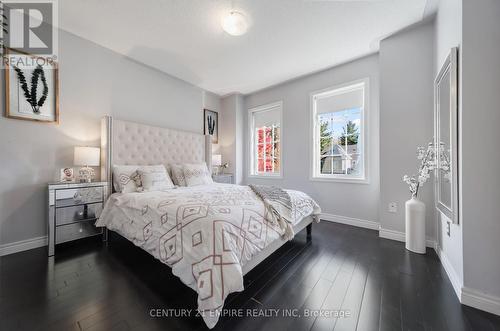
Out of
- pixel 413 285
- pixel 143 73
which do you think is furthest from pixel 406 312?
pixel 143 73

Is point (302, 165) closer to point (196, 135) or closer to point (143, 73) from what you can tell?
point (196, 135)

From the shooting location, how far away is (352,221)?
10.2ft

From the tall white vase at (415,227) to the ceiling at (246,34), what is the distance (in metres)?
2.25

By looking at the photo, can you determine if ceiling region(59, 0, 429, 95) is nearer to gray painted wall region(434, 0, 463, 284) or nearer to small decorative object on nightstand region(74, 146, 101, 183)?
gray painted wall region(434, 0, 463, 284)

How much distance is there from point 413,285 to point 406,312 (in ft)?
1.37

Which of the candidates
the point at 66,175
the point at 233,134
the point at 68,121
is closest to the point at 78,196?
the point at 66,175

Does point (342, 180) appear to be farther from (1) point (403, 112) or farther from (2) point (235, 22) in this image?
(2) point (235, 22)

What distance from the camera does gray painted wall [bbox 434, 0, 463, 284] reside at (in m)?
1.46

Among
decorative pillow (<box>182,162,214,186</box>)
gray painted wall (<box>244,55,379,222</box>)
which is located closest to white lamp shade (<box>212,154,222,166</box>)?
gray painted wall (<box>244,55,379,222</box>)

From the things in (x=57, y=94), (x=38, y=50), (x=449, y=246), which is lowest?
(x=449, y=246)

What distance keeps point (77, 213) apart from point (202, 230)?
6.67ft

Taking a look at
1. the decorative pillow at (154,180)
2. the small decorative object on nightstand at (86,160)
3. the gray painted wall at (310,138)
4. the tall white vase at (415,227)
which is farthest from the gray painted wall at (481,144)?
the small decorative object on nightstand at (86,160)

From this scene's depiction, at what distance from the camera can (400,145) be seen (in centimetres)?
248

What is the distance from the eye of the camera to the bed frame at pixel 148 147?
2608 mm
